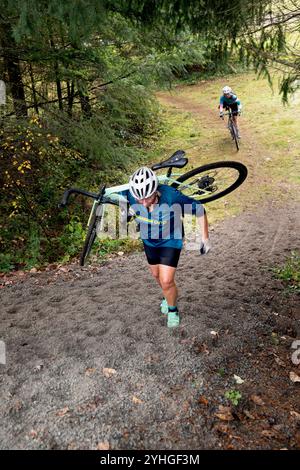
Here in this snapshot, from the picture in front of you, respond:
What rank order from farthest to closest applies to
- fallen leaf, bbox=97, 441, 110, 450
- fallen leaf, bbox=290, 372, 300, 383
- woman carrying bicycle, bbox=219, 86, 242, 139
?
woman carrying bicycle, bbox=219, 86, 242, 139
fallen leaf, bbox=290, 372, 300, 383
fallen leaf, bbox=97, 441, 110, 450

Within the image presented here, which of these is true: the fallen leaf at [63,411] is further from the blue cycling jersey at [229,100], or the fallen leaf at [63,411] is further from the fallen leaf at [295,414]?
the blue cycling jersey at [229,100]

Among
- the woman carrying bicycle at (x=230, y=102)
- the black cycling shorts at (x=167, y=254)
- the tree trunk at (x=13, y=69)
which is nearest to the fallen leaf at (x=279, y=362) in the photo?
the black cycling shorts at (x=167, y=254)

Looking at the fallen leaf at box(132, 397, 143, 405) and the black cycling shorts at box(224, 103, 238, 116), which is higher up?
the black cycling shorts at box(224, 103, 238, 116)

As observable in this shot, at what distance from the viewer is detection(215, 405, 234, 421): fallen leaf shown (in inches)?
154

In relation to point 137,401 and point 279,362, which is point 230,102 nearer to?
point 279,362

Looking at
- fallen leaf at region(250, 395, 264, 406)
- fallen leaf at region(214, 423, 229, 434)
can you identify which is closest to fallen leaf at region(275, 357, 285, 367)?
fallen leaf at region(250, 395, 264, 406)

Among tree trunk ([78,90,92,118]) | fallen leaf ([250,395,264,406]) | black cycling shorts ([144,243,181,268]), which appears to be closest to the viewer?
fallen leaf ([250,395,264,406])

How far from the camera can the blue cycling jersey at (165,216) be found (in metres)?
4.89

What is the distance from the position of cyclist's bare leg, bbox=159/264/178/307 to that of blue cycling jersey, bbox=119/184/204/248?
0.31 m

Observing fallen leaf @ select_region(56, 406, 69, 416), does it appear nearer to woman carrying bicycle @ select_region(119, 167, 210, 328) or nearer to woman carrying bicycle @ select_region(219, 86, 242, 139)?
woman carrying bicycle @ select_region(119, 167, 210, 328)

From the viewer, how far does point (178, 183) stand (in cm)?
609

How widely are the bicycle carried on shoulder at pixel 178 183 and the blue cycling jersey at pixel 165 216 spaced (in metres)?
0.42

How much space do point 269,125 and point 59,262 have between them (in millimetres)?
12871

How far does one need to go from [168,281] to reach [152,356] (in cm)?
97
